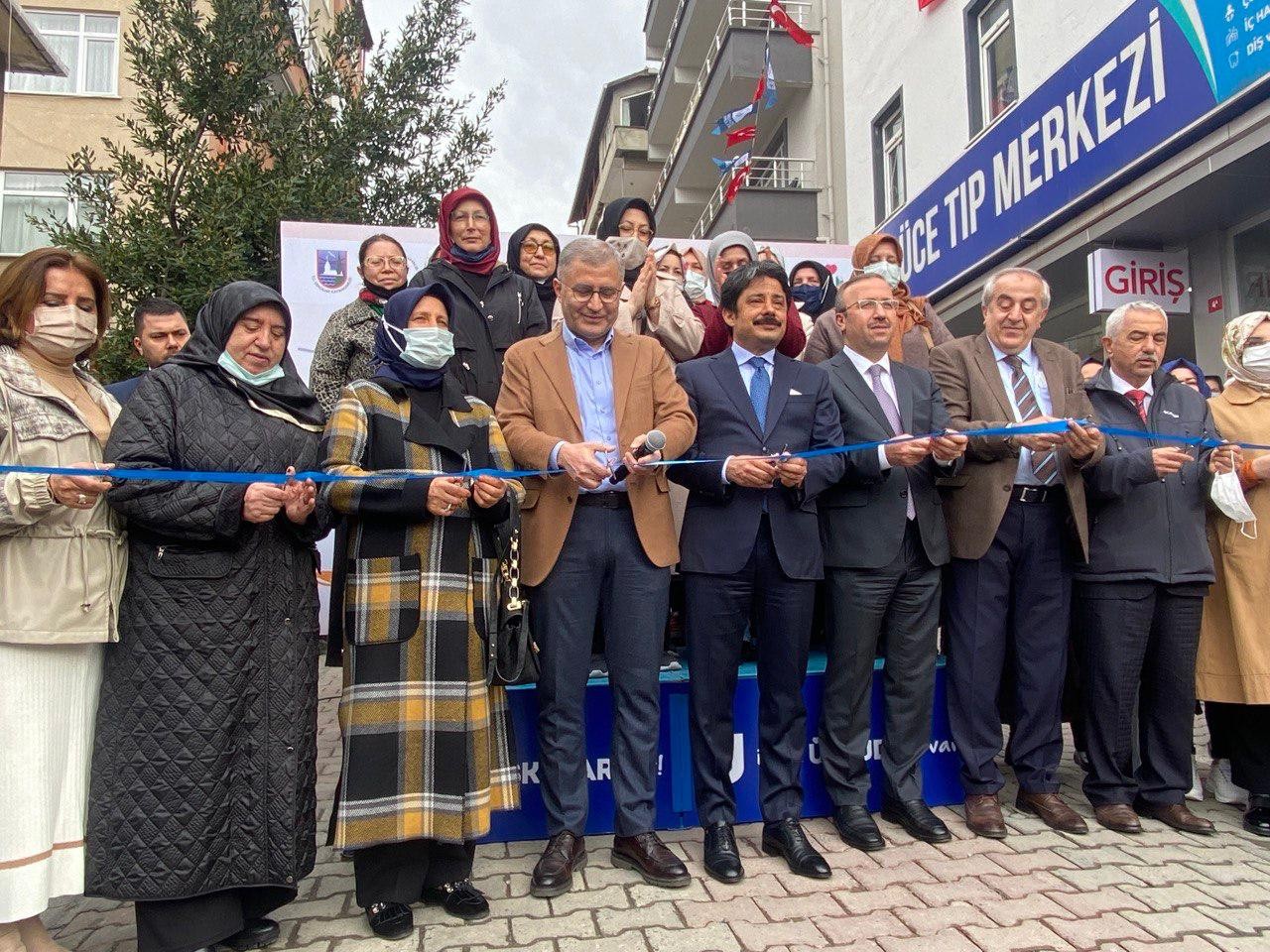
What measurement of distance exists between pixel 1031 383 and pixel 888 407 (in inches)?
27.0

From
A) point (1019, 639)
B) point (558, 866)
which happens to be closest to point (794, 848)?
point (558, 866)

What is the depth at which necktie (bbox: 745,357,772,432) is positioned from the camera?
348 centimetres

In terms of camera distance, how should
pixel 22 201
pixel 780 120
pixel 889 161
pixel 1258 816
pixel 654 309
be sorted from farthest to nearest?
pixel 780 120 < pixel 22 201 < pixel 889 161 < pixel 654 309 < pixel 1258 816

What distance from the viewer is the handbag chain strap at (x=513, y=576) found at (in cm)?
299

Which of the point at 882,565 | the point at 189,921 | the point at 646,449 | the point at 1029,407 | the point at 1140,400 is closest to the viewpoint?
the point at 189,921

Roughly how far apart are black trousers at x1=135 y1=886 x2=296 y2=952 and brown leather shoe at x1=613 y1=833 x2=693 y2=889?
1.26m

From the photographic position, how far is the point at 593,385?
342 centimetres

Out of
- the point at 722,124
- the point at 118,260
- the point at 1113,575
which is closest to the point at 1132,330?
the point at 1113,575

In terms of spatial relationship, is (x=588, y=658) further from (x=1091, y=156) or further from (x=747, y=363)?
(x=1091, y=156)

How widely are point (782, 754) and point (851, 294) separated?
192 centimetres

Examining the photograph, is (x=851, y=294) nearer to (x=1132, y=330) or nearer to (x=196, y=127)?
(x=1132, y=330)

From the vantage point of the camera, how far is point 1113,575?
3.77m

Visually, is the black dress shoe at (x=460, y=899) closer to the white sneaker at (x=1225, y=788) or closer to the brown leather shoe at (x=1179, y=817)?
the brown leather shoe at (x=1179, y=817)

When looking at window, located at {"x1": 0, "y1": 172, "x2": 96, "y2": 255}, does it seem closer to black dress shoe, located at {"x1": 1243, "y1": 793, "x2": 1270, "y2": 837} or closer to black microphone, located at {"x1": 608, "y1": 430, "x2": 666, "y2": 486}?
black microphone, located at {"x1": 608, "y1": 430, "x2": 666, "y2": 486}
